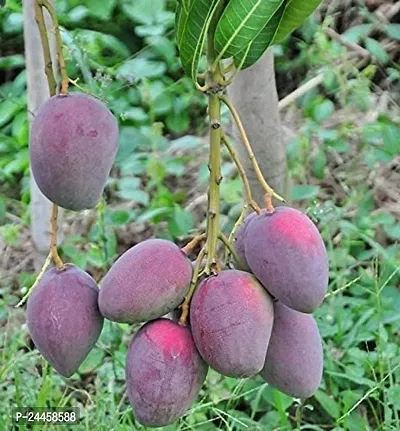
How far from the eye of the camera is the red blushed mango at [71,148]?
681mm

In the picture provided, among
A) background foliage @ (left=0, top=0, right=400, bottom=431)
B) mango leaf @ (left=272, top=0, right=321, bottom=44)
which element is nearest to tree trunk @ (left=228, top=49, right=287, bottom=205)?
background foliage @ (left=0, top=0, right=400, bottom=431)

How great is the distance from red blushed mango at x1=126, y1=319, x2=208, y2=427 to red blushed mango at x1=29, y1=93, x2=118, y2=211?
4.7 inches

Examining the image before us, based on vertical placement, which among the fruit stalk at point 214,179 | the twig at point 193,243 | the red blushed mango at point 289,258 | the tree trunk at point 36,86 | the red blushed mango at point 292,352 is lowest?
the tree trunk at point 36,86

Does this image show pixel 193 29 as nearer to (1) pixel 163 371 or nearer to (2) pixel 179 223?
(1) pixel 163 371

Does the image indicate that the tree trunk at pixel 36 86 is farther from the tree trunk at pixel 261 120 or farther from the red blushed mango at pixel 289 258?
the red blushed mango at pixel 289 258

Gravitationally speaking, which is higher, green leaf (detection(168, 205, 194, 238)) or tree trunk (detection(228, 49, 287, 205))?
tree trunk (detection(228, 49, 287, 205))

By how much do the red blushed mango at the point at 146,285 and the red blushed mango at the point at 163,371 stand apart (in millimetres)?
17

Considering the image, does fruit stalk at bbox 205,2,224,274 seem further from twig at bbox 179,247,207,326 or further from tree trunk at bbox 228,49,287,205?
tree trunk at bbox 228,49,287,205

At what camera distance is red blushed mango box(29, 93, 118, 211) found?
2.23 feet

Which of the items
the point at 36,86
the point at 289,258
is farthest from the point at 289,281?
the point at 36,86

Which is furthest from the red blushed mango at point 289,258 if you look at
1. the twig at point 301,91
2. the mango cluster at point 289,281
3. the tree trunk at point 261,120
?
the twig at point 301,91

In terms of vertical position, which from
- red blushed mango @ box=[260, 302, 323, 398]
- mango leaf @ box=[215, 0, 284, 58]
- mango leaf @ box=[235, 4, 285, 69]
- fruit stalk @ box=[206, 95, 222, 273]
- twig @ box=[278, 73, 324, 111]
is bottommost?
twig @ box=[278, 73, 324, 111]

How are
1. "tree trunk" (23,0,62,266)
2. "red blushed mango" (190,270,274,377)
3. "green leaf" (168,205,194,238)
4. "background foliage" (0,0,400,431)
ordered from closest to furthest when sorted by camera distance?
"red blushed mango" (190,270,274,377) → "tree trunk" (23,0,62,266) → "background foliage" (0,0,400,431) → "green leaf" (168,205,194,238)

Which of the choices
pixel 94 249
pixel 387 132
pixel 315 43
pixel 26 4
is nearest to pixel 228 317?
pixel 26 4
